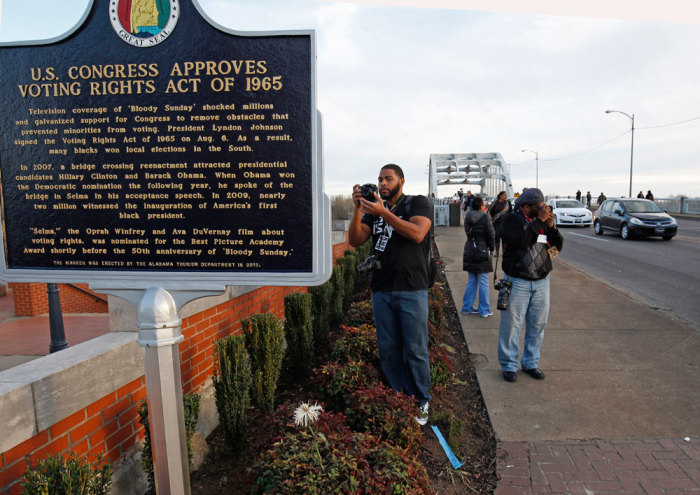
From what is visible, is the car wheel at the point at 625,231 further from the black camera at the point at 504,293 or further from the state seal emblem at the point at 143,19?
the state seal emblem at the point at 143,19

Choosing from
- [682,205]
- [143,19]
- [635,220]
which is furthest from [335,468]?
[682,205]

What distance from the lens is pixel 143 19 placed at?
176cm

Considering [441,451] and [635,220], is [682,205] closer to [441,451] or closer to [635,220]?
[635,220]

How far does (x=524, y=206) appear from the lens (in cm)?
415

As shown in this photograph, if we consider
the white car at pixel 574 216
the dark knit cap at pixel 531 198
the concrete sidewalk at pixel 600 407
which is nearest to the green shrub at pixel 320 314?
the concrete sidewalk at pixel 600 407

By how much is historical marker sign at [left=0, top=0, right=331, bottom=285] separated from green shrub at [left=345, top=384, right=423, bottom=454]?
1346 mm

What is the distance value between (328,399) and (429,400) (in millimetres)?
894

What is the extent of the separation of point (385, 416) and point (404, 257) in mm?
1106

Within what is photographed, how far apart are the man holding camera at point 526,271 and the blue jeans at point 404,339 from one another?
1190 mm

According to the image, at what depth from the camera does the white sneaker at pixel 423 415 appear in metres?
3.03

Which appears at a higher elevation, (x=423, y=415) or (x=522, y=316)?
(x=522, y=316)

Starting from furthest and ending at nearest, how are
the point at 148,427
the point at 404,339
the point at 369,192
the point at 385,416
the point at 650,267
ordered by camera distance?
the point at 650,267 < the point at 404,339 < the point at 385,416 < the point at 369,192 < the point at 148,427

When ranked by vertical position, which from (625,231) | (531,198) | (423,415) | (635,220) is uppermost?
(531,198)

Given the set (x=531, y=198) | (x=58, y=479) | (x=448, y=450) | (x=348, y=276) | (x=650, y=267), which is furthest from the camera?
(x=650, y=267)
